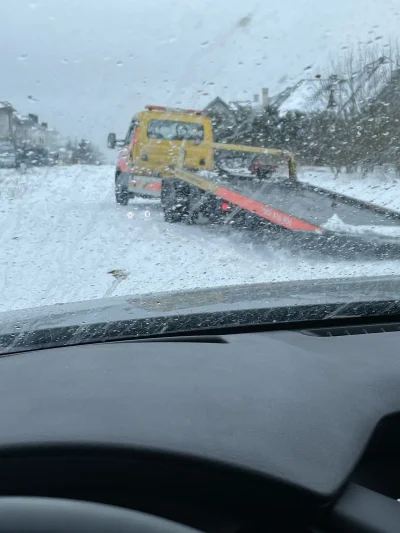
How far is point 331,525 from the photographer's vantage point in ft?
6.25

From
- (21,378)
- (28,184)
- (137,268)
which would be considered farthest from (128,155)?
(21,378)

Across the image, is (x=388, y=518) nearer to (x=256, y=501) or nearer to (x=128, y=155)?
(x=256, y=501)

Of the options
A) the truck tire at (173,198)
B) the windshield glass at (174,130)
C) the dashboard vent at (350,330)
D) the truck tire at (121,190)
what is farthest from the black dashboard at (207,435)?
the truck tire at (121,190)

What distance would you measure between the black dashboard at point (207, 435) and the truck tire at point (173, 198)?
15.2ft

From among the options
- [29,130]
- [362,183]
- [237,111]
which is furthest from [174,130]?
[29,130]

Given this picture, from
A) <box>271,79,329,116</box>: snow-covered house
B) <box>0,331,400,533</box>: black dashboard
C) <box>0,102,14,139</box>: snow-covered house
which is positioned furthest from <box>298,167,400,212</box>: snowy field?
<box>0,331,400,533</box>: black dashboard

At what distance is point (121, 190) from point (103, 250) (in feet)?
5.21

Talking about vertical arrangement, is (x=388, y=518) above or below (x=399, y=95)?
below

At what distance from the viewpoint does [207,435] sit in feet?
6.77

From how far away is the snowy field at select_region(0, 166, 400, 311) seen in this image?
472cm

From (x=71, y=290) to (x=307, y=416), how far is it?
9.29 feet

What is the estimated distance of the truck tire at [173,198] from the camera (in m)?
7.25

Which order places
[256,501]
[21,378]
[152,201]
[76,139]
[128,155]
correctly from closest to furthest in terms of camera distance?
[256,501] < [21,378] < [76,139] < [128,155] < [152,201]

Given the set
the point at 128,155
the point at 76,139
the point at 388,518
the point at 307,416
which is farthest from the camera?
the point at 128,155
